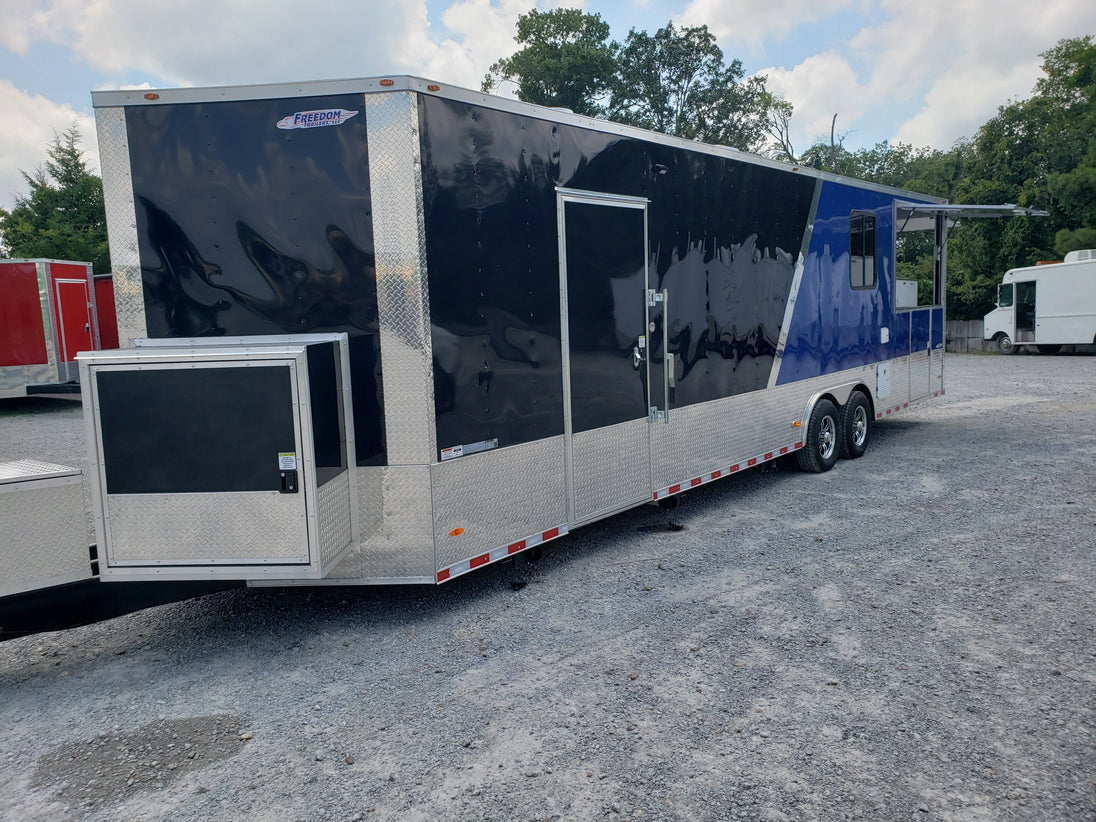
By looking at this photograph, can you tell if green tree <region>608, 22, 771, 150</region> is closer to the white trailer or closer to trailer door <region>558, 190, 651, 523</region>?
the white trailer

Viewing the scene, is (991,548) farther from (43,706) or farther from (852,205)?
(43,706)

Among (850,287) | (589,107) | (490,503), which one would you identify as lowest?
(490,503)

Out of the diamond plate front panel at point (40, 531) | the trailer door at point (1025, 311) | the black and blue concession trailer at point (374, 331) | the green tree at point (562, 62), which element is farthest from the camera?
the green tree at point (562, 62)

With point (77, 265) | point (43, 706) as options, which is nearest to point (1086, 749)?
point (43, 706)

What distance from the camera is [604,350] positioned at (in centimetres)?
574

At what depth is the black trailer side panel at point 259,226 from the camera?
14.7 feet

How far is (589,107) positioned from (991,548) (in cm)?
3787

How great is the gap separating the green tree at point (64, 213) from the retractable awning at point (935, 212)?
29.9 m

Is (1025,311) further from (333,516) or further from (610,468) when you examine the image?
(333,516)

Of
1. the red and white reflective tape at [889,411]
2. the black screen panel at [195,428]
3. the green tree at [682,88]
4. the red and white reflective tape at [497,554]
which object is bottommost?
the red and white reflective tape at [497,554]

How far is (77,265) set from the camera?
53.0 ft

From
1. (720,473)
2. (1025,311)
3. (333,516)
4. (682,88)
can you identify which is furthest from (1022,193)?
(333,516)

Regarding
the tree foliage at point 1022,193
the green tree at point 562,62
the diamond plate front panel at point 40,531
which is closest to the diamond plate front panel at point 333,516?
the diamond plate front panel at point 40,531

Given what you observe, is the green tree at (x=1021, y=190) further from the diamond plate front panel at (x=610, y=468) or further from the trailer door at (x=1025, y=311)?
the diamond plate front panel at (x=610, y=468)
